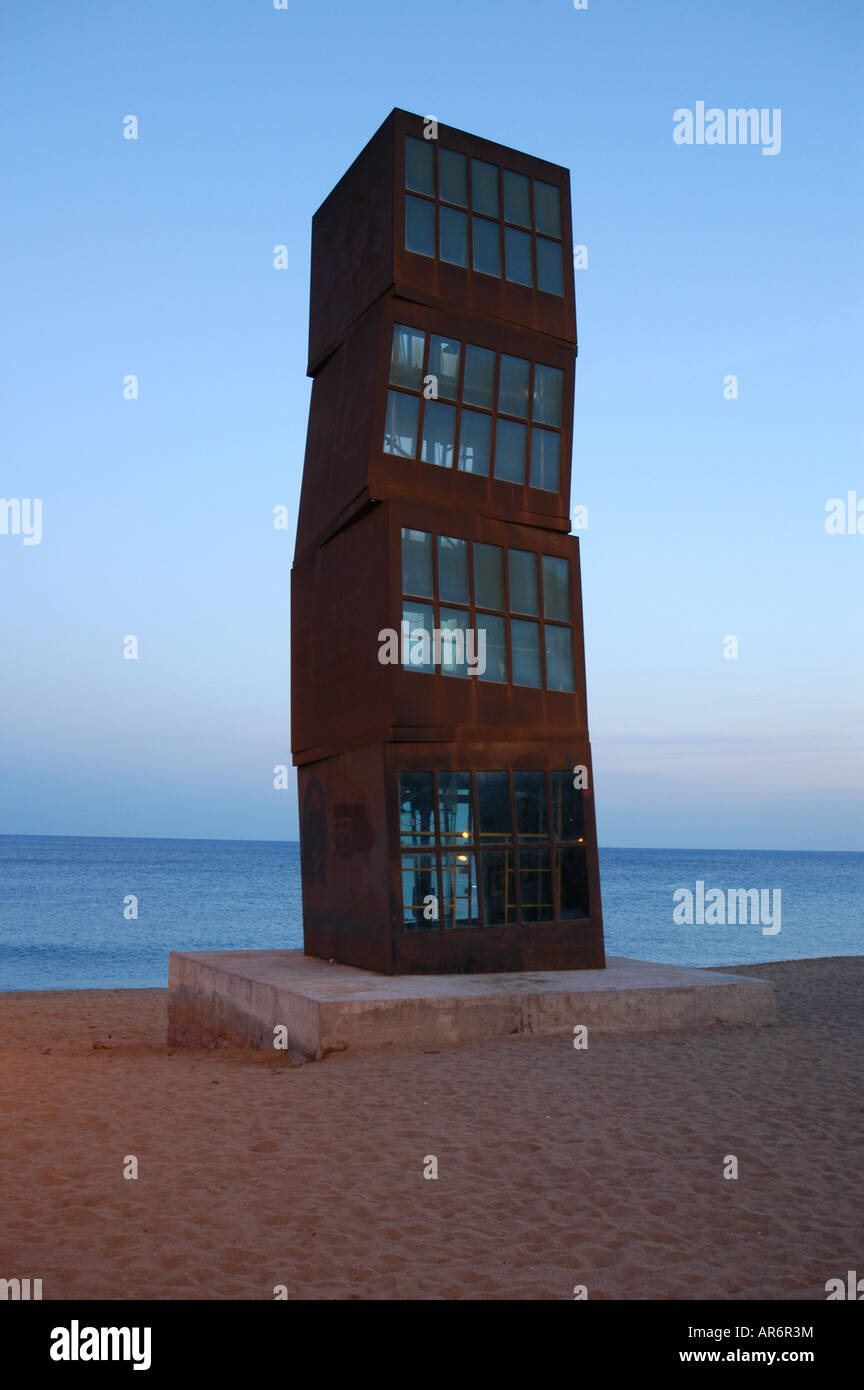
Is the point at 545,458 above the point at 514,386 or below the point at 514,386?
below

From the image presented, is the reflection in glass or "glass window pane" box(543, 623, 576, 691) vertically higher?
the reflection in glass

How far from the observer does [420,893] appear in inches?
515

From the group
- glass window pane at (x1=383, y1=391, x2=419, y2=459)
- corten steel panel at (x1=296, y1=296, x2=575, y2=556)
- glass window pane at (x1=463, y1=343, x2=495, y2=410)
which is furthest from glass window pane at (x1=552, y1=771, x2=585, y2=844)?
glass window pane at (x1=463, y1=343, x2=495, y2=410)

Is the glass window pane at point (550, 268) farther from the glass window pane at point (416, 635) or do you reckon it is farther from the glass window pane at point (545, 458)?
the glass window pane at point (416, 635)

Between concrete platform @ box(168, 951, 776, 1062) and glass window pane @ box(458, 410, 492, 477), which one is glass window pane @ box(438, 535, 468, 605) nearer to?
glass window pane @ box(458, 410, 492, 477)

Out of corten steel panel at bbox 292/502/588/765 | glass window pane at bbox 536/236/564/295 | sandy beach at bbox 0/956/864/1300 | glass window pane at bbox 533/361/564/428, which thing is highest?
glass window pane at bbox 536/236/564/295

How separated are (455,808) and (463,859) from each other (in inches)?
25.7

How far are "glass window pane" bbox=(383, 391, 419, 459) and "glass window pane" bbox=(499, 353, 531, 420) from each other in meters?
1.39

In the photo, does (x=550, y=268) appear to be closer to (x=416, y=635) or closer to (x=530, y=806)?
(x=416, y=635)

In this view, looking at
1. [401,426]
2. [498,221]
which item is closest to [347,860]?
[401,426]

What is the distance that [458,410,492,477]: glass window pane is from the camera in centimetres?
1423

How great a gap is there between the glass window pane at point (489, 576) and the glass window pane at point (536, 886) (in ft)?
11.0

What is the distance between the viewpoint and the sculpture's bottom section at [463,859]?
13.1 meters
